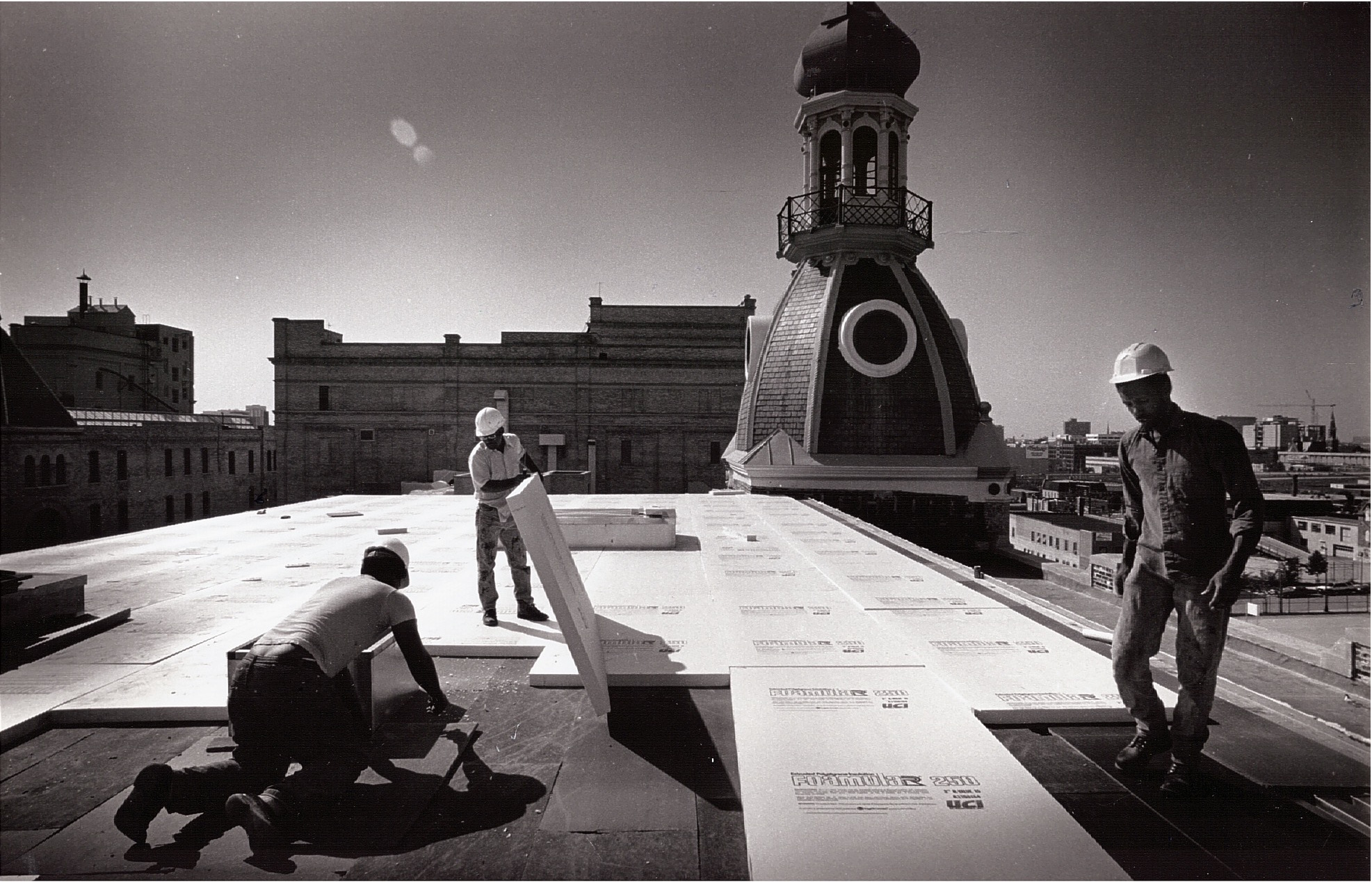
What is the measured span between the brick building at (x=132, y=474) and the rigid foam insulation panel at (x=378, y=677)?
719 inches

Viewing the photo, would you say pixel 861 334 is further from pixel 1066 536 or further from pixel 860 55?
pixel 1066 536

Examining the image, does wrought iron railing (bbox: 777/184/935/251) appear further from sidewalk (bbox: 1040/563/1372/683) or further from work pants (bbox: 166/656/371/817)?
work pants (bbox: 166/656/371/817)

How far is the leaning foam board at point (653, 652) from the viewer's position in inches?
148

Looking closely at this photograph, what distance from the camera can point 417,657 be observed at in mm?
3135

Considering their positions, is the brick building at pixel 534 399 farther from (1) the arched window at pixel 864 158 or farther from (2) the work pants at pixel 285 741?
(2) the work pants at pixel 285 741

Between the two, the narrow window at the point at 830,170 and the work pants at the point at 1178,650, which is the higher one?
the narrow window at the point at 830,170

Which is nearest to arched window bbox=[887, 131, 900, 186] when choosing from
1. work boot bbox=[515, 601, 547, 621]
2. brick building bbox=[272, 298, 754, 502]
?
brick building bbox=[272, 298, 754, 502]

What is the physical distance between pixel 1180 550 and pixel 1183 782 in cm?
93

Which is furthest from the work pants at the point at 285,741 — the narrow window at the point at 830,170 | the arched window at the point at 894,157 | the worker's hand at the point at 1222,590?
the arched window at the point at 894,157

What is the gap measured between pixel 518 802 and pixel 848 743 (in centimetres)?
141

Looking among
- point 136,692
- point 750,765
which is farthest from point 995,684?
point 136,692

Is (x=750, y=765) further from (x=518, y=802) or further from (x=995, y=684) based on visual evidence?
(x=995, y=684)

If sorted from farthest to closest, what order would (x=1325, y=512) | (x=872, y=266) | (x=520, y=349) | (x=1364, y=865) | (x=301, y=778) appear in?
(x=520, y=349) → (x=872, y=266) → (x=1325, y=512) → (x=301, y=778) → (x=1364, y=865)

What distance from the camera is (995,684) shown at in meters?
3.59
